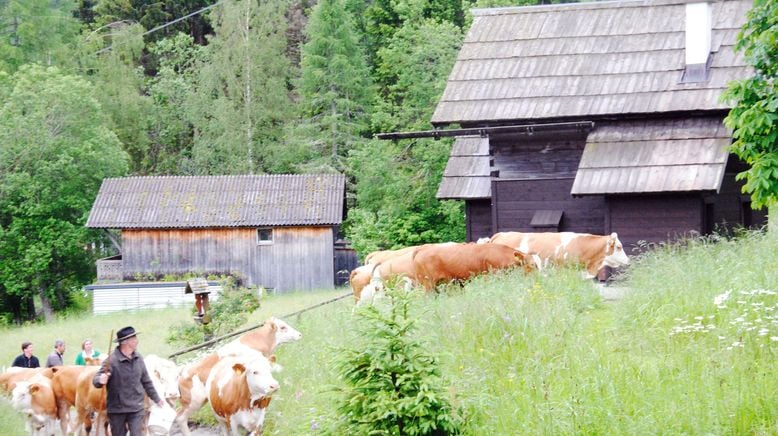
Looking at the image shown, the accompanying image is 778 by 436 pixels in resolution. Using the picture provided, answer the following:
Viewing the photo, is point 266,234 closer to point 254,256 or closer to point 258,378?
point 254,256

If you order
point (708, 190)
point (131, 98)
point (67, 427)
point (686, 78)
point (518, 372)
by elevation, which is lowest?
point (67, 427)

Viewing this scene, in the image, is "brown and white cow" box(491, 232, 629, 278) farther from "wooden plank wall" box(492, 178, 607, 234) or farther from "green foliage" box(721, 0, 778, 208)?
"wooden plank wall" box(492, 178, 607, 234)

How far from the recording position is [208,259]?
40.4 m

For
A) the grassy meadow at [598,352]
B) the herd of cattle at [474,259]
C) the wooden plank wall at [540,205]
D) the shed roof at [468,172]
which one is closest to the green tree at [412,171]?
the shed roof at [468,172]

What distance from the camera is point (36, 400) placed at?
1454 cm

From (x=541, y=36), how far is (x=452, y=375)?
16867 mm

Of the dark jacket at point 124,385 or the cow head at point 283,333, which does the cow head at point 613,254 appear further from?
the dark jacket at point 124,385

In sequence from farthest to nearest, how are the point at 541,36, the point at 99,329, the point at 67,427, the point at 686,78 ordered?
the point at 99,329
the point at 541,36
the point at 686,78
the point at 67,427

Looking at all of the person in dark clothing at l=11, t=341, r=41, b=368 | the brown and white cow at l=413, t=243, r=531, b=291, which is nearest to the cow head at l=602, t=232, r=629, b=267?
the brown and white cow at l=413, t=243, r=531, b=291

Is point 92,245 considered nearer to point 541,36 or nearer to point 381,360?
point 541,36

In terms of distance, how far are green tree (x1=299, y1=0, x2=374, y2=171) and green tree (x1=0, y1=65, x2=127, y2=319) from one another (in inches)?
360

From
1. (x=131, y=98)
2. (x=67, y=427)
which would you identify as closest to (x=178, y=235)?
(x=131, y=98)

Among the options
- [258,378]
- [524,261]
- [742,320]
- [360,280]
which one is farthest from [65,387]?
[742,320]

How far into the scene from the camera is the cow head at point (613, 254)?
62.3 feet
